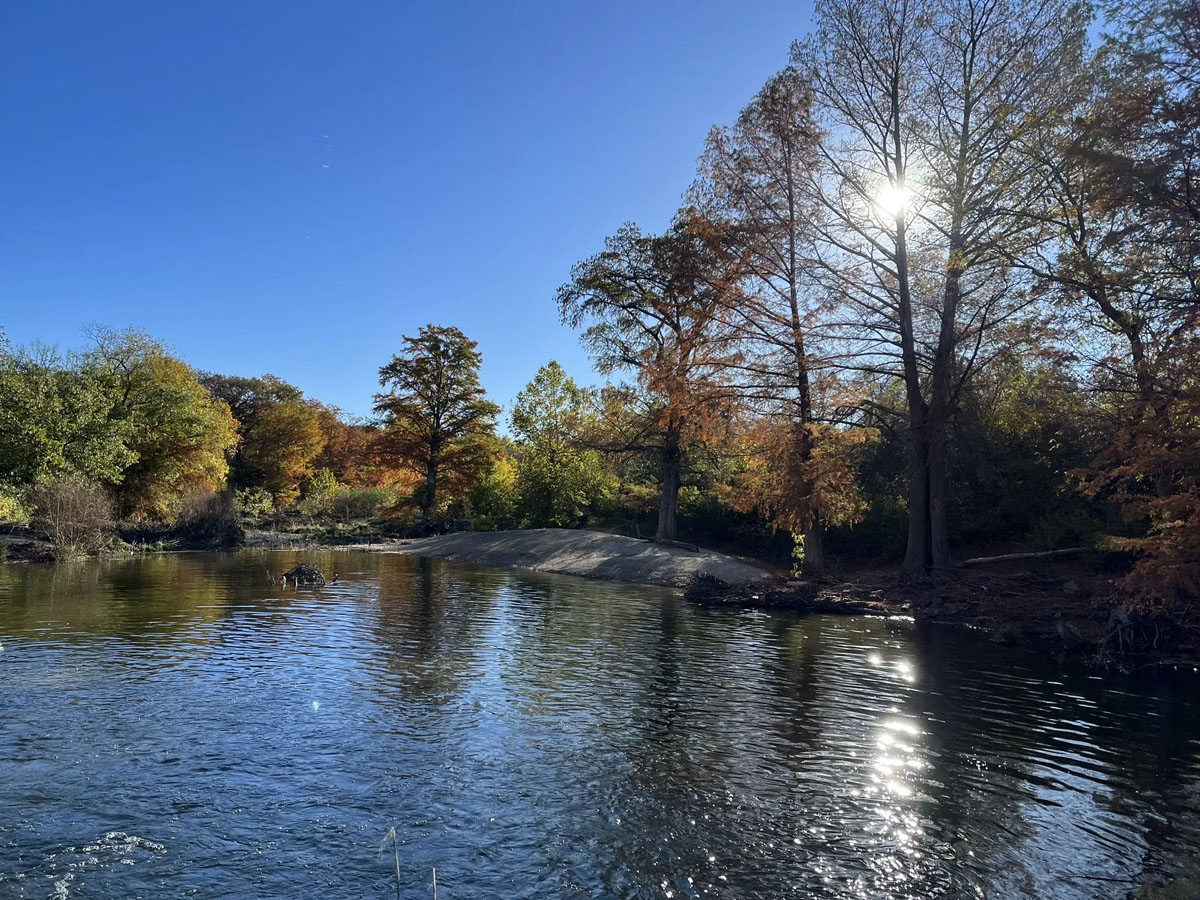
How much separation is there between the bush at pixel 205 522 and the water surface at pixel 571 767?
2185cm

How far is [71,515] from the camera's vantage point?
2762 cm

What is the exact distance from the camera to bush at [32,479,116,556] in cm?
2728

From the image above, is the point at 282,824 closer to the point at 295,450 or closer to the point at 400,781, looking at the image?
the point at 400,781

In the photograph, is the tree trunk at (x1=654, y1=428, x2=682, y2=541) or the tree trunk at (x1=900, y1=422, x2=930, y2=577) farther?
the tree trunk at (x1=654, y1=428, x2=682, y2=541)

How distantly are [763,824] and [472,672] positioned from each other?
596 cm

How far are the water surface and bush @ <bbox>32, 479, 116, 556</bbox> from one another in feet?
52.3

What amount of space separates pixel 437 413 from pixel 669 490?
17.9 meters

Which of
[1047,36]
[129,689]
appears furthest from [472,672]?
[1047,36]

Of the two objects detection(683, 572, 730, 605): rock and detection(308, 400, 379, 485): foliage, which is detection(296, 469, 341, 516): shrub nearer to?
detection(308, 400, 379, 485): foliage

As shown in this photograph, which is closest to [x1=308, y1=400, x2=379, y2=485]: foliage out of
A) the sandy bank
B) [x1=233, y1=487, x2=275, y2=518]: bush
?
[x1=233, y1=487, x2=275, y2=518]: bush

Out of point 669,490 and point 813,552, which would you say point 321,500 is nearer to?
point 669,490

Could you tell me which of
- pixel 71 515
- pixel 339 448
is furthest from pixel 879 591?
pixel 339 448

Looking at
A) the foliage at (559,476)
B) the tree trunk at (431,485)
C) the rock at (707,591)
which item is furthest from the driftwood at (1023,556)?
the tree trunk at (431,485)

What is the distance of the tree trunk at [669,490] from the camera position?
32.3 m
